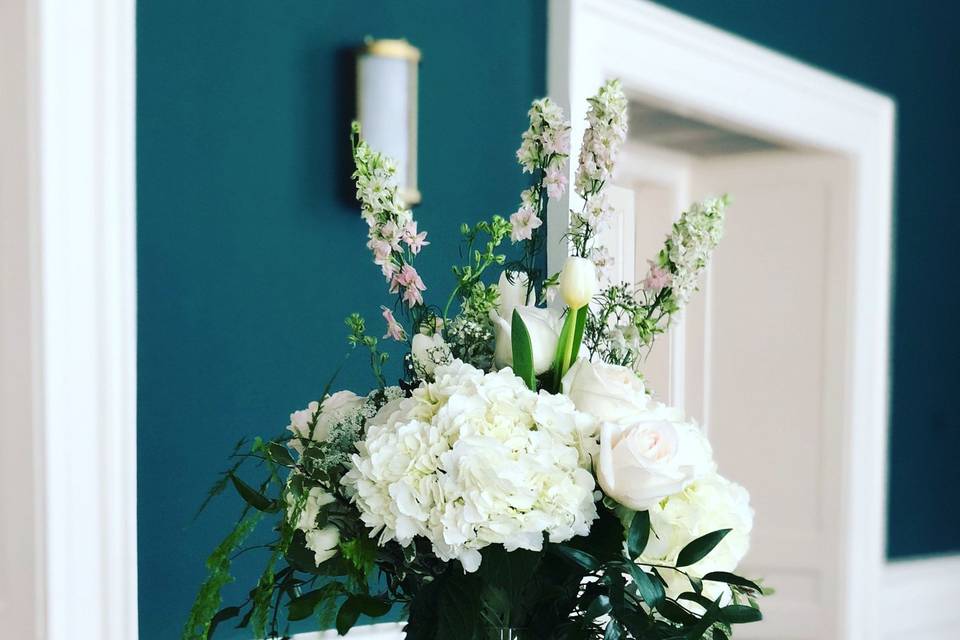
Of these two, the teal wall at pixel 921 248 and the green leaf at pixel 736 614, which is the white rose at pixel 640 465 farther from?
the teal wall at pixel 921 248

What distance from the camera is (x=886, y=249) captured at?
3193 millimetres

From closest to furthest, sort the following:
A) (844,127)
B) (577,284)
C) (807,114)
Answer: (577,284) → (807,114) → (844,127)

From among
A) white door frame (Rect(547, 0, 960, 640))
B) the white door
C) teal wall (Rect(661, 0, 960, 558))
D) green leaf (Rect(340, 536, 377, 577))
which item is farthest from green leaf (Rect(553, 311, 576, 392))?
teal wall (Rect(661, 0, 960, 558))

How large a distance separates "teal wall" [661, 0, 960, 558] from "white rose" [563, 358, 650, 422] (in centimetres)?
A: 245

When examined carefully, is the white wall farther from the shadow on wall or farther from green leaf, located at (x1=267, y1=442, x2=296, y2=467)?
green leaf, located at (x1=267, y1=442, x2=296, y2=467)

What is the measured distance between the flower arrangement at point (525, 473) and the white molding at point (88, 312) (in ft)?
1.96

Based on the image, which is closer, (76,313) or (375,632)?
(76,313)

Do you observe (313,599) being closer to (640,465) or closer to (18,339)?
(640,465)

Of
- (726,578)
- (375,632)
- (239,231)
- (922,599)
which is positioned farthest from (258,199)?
(922,599)

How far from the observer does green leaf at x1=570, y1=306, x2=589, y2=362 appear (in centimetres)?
93

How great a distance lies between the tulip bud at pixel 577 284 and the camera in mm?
896

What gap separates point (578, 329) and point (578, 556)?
0.22 m

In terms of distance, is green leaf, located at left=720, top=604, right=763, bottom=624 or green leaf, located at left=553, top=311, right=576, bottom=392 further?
green leaf, located at left=553, top=311, right=576, bottom=392

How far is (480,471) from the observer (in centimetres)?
79
